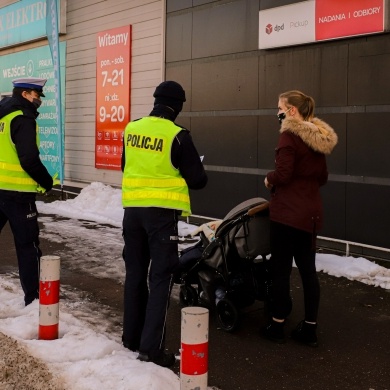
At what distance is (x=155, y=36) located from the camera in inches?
486

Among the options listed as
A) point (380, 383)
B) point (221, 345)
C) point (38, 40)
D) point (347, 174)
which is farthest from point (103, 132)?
point (380, 383)

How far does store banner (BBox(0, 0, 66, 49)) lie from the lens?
51.9ft

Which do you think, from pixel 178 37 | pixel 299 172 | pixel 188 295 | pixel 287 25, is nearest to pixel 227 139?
pixel 287 25

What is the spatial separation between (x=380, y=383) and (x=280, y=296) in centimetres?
99

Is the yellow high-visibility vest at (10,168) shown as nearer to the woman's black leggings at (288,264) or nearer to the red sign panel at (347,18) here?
the woman's black leggings at (288,264)

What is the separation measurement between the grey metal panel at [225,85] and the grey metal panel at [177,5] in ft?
3.75

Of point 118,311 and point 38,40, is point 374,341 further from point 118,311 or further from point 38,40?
point 38,40

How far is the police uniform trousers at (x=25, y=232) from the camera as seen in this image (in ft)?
18.5

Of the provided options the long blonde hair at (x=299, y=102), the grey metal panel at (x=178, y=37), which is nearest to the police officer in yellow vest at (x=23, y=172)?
the long blonde hair at (x=299, y=102)

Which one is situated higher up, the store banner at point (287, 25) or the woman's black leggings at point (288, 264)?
the store banner at point (287, 25)

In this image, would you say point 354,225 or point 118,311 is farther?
point 354,225

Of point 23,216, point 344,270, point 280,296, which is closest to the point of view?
point 280,296

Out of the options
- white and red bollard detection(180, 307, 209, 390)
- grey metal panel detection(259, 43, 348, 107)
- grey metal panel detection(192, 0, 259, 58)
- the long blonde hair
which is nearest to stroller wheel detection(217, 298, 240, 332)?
the long blonde hair

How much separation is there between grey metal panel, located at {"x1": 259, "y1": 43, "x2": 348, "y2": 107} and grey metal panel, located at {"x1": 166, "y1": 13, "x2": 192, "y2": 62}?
6.94 feet
